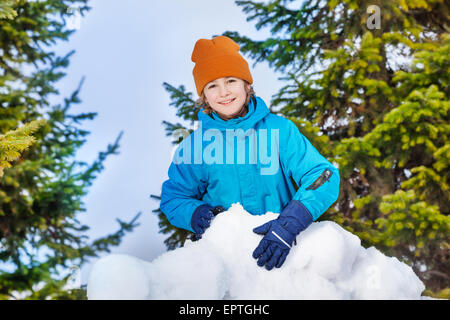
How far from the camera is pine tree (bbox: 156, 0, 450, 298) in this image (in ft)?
14.2

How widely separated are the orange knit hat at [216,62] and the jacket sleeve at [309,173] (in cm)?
48

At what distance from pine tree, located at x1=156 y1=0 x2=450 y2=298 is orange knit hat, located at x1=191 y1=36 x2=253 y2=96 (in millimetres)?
1816

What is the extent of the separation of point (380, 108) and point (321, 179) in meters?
3.93

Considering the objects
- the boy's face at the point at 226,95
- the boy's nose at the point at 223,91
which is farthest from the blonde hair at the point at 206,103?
the boy's nose at the point at 223,91

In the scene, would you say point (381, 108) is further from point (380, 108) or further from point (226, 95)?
point (226, 95)

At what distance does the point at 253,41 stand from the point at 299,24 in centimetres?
77

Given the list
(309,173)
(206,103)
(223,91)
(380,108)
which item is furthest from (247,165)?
(380,108)

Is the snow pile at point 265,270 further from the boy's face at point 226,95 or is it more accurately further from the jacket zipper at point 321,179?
the boy's face at point 226,95

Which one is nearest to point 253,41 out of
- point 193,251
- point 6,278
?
point 193,251

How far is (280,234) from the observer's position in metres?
1.87

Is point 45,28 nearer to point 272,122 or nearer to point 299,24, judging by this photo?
point 299,24

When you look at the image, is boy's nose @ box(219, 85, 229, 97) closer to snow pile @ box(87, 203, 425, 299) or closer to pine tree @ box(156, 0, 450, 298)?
snow pile @ box(87, 203, 425, 299)

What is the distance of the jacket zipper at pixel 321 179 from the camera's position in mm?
2059
